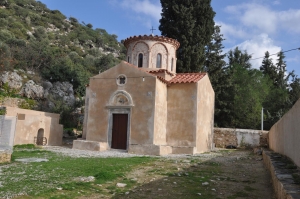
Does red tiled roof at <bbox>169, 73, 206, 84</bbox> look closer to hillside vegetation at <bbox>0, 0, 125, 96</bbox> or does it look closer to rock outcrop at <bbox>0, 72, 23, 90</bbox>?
hillside vegetation at <bbox>0, 0, 125, 96</bbox>

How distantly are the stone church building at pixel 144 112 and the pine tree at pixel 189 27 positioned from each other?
7555mm

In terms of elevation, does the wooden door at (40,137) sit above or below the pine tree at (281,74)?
below

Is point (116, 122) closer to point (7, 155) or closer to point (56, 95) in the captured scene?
point (7, 155)

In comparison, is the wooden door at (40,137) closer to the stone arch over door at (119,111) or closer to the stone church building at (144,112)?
the stone church building at (144,112)

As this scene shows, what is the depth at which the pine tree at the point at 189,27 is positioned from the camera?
85.2ft

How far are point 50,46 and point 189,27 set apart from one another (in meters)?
30.8

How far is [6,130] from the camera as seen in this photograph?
1042 centimetres

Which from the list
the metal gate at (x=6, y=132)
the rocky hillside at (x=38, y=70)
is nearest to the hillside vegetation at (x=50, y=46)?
the rocky hillside at (x=38, y=70)

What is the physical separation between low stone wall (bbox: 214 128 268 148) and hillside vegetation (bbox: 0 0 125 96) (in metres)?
19.8

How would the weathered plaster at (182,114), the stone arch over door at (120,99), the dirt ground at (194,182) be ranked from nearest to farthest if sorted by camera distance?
the dirt ground at (194,182)
the stone arch over door at (120,99)
the weathered plaster at (182,114)

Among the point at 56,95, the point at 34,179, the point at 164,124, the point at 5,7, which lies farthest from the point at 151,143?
the point at 5,7

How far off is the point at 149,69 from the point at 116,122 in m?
4.75

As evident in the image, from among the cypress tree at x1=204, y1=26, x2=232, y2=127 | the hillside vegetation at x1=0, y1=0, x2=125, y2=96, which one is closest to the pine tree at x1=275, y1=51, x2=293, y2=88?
the cypress tree at x1=204, y1=26, x2=232, y2=127

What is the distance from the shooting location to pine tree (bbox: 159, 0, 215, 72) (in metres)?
26.0
